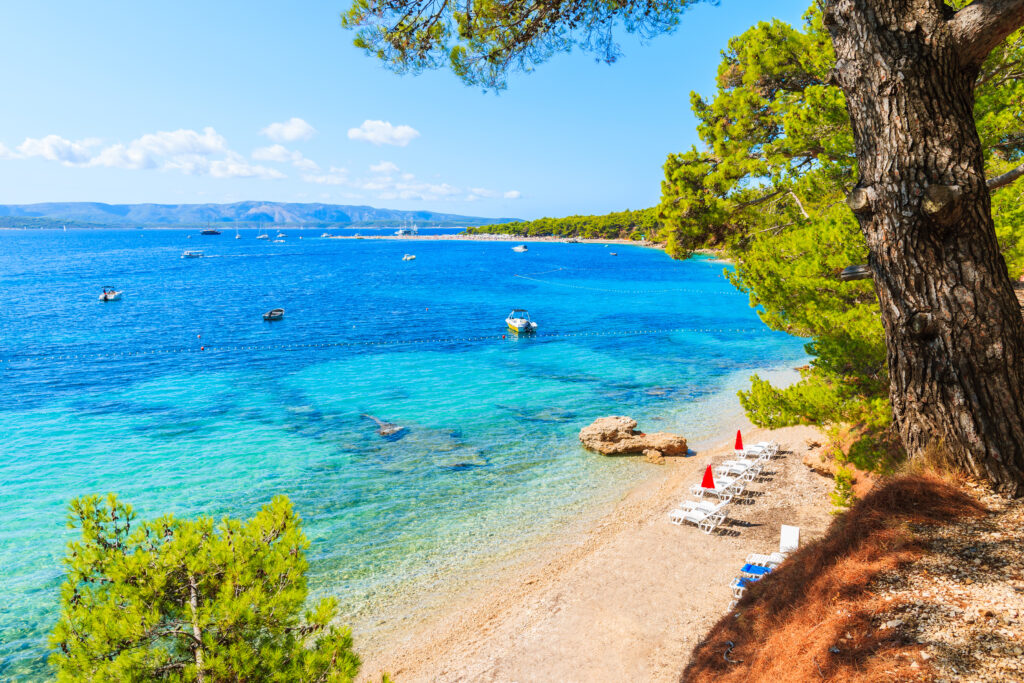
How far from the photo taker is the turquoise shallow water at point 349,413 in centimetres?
1503

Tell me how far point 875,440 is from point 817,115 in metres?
6.16

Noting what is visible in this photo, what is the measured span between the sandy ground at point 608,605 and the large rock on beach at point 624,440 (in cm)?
413

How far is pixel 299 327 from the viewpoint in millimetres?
48625

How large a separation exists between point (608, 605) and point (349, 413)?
18.2m

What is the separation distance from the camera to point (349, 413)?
2642 centimetres

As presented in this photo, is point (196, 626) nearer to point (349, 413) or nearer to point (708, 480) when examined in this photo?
point (708, 480)

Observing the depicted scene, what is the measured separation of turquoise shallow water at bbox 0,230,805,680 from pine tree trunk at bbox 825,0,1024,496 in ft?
36.4

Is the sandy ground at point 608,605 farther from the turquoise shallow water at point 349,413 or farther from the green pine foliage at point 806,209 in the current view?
the green pine foliage at point 806,209

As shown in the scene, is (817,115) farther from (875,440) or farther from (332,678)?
(332,678)

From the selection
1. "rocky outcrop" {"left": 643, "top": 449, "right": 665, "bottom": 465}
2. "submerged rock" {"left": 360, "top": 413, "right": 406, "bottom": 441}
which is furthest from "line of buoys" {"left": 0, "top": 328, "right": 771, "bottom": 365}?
"rocky outcrop" {"left": 643, "top": 449, "right": 665, "bottom": 465}

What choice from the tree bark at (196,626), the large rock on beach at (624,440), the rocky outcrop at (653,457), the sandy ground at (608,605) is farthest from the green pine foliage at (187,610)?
the large rock on beach at (624,440)

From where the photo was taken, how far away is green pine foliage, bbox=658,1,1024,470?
9219 mm

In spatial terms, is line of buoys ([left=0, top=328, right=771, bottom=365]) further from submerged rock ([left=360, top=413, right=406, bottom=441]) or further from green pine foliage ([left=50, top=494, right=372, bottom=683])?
green pine foliage ([left=50, top=494, right=372, bottom=683])

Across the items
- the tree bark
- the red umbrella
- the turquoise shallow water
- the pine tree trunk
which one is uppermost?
the pine tree trunk
